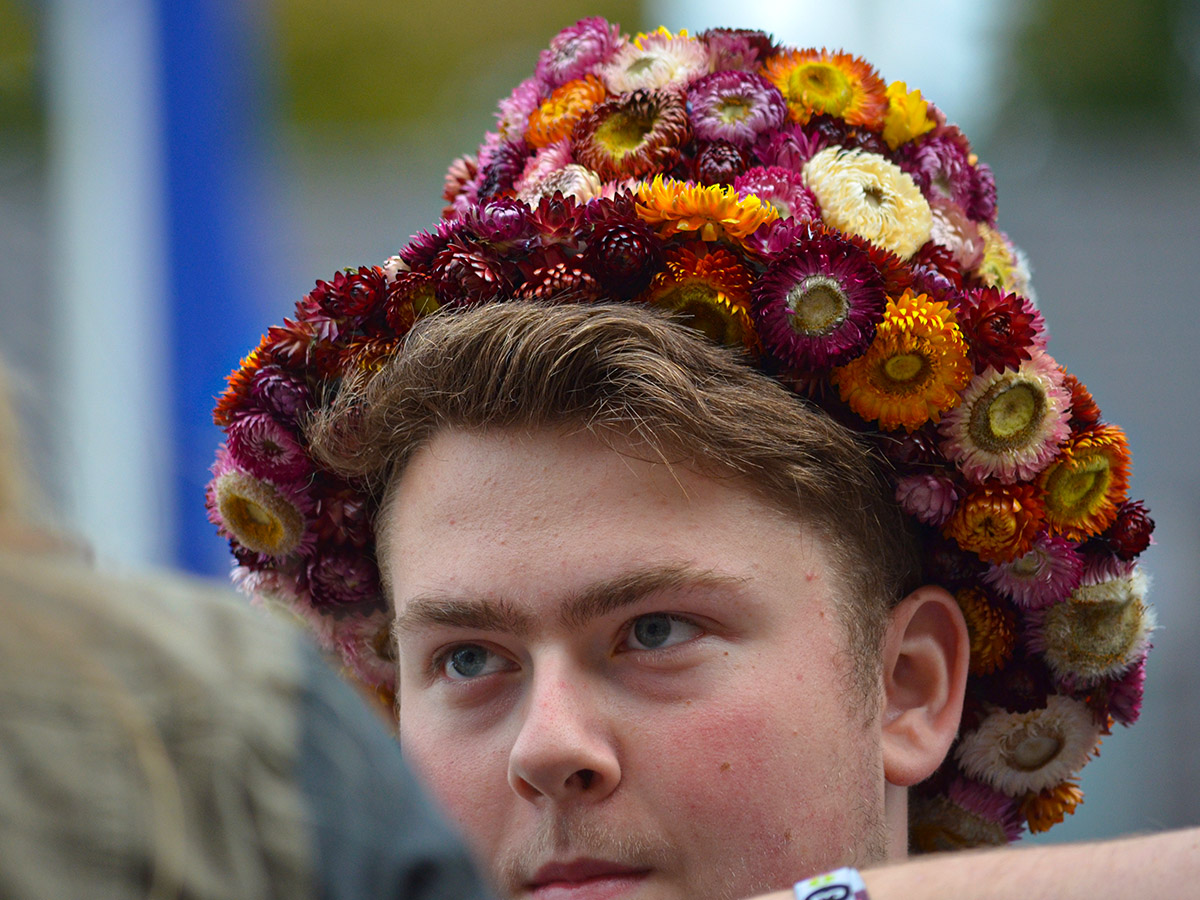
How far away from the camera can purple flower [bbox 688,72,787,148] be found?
8.54 feet

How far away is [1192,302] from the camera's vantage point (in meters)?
13.7

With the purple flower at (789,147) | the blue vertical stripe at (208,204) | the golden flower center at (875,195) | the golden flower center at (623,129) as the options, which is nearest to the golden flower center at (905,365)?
the golden flower center at (875,195)

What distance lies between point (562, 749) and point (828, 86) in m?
1.39

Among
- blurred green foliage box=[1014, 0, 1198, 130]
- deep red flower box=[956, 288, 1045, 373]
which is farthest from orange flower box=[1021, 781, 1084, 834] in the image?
blurred green foliage box=[1014, 0, 1198, 130]

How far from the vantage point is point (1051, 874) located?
1.58m

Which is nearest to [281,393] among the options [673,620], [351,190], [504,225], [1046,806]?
[504,225]

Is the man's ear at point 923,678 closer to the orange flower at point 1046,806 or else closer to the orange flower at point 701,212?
the orange flower at point 1046,806

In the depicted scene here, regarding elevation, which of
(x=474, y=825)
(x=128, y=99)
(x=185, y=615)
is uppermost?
(x=128, y=99)

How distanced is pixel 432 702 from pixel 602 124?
43.3 inches

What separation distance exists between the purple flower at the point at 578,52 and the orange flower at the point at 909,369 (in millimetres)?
846

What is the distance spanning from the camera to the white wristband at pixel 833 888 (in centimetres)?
156

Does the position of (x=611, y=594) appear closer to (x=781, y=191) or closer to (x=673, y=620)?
(x=673, y=620)

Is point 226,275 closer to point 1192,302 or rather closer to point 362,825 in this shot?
point 362,825

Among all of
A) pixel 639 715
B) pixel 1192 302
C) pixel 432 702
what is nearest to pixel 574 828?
pixel 639 715
